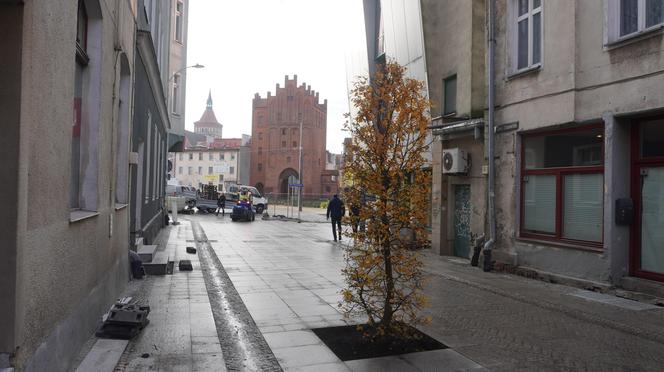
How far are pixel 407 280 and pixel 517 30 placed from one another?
832cm

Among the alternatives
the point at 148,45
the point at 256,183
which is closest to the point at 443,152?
the point at 148,45

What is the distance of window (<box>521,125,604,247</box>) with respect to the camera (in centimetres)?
940

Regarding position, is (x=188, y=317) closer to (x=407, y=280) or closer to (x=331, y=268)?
(x=407, y=280)

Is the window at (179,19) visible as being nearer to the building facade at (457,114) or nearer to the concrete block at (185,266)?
the building facade at (457,114)

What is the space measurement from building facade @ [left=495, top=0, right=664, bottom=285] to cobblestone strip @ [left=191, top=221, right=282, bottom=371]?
640cm

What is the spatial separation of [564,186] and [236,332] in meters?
7.40

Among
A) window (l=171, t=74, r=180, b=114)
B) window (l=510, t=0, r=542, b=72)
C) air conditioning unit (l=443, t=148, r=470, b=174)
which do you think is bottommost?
air conditioning unit (l=443, t=148, r=470, b=174)

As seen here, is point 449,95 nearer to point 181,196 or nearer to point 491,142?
point 491,142

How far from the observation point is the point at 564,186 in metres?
10.1

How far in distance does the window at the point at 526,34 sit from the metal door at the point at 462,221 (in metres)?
3.85

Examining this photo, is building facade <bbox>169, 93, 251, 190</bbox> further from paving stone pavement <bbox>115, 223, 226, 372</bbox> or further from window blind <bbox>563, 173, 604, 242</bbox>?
window blind <bbox>563, 173, 604, 242</bbox>

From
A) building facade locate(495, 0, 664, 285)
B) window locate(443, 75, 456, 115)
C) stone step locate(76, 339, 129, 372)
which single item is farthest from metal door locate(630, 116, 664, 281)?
stone step locate(76, 339, 129, 372)

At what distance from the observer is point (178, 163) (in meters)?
98.6

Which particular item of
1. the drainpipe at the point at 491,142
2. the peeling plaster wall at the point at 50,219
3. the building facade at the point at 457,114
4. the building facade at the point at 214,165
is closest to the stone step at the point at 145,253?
the peeling plaster wall at the point at 50,219
